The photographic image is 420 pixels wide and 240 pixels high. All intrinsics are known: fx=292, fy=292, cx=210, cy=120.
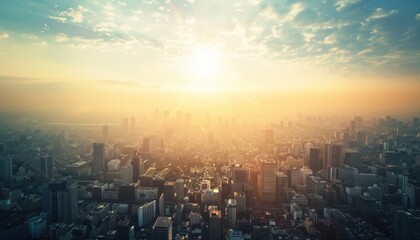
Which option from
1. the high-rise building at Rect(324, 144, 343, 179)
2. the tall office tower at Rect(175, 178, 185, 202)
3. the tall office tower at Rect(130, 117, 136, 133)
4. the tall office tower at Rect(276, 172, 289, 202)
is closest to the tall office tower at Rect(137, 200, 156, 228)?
the tall office tower at Rect(175, 178, 185, 202)

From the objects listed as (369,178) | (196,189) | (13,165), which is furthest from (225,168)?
(13,165)

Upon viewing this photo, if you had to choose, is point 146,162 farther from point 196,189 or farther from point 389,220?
point 389,220

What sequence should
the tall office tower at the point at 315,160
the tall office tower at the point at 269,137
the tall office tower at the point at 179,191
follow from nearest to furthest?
the tall office tower at the point at 179,191 < the tall office tower at the point at 315,160 < the tall office tower at the point at 269,137

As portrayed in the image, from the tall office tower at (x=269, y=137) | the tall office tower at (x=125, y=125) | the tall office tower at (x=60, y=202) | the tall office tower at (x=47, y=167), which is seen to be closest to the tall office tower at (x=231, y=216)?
the tall office tower at (x=60, y=202)

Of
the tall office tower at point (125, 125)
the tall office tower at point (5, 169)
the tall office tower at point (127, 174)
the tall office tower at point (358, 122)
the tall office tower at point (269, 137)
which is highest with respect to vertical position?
the tall office tower at point (358, 122)

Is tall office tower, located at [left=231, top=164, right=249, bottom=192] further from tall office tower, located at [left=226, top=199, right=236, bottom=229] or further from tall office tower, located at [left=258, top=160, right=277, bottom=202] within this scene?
tall office tower, located at [left=226, top=199, right=236, bottom=229]

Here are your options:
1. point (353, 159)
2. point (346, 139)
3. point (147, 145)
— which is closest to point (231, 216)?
point (353, 159)

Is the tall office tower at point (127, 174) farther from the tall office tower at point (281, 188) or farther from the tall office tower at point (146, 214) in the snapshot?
the tall office tower at point (281, 188)

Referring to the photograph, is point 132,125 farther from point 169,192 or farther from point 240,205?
point 240,205
